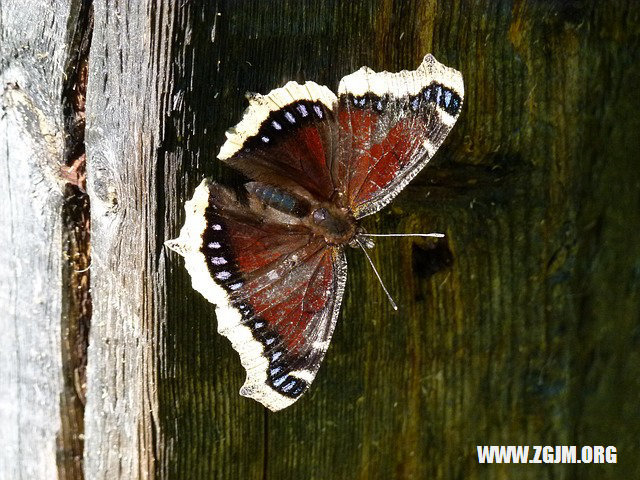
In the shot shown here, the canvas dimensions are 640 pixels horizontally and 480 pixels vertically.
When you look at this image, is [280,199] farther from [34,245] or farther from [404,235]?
[34,245]

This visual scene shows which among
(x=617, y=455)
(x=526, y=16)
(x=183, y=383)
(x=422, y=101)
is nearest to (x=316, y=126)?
(x=422, y=101)

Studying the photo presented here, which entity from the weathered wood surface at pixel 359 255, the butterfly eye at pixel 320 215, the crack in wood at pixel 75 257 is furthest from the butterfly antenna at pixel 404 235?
the crack in wood at pixel 75 257

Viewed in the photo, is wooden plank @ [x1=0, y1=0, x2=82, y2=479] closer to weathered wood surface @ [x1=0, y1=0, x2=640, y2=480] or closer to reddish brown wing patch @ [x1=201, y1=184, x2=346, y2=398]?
weathered wood surface @ [x1=0, y1=0, x2=640, y2=480]

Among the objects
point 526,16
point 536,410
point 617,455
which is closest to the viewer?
point 526,16

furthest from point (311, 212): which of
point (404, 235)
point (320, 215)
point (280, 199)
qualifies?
point (404, 235)

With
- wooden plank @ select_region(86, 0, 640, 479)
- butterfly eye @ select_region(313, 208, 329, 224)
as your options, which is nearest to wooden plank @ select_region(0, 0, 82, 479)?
wooden plank @ select_region(86, 0, 640, 479)

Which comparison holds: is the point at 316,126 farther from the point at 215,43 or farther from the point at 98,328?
the point at 98,328
